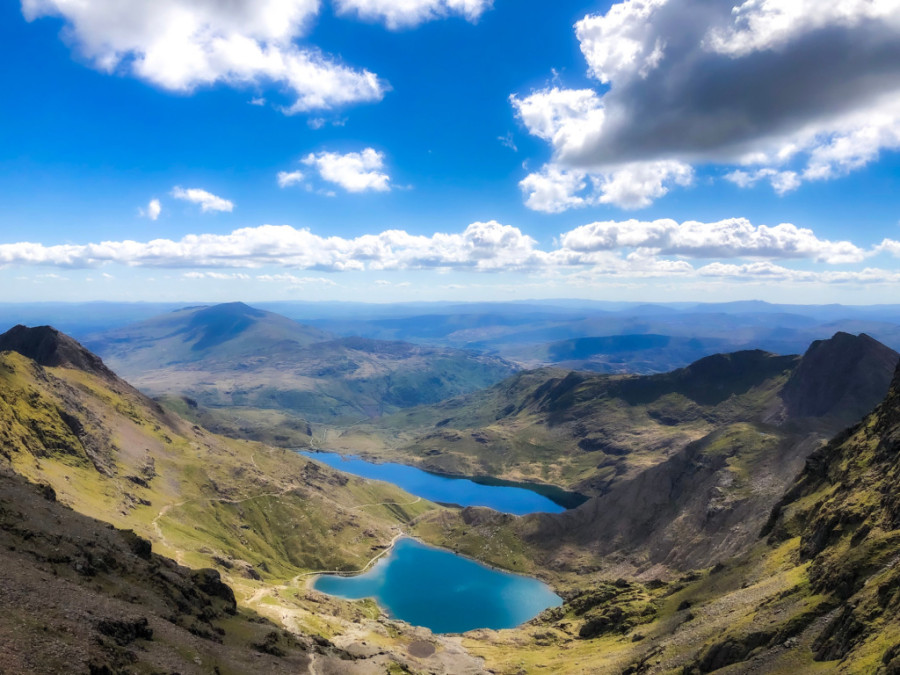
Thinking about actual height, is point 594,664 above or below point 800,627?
below

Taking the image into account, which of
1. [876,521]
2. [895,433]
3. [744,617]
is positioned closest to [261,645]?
[744,617]

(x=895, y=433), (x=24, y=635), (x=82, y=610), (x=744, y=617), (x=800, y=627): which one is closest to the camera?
(x=24, y=635)

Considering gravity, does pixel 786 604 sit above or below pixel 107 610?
below

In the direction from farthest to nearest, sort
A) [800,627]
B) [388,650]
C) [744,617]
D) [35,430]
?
1. [35,430]
2. [388,650]
3. [744,617]
4. [800,627]

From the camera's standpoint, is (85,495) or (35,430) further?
(35,430)

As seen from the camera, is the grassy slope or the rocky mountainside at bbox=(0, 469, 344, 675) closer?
the rocky mountainside at bbox=(0, 469, 344, 675)

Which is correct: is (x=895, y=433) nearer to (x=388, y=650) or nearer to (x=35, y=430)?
(x=388, y=650)

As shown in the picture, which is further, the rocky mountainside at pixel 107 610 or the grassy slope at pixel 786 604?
the grassy slope at pixel 786 604

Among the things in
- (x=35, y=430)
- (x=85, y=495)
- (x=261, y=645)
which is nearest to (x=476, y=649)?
(x=261, y=645)

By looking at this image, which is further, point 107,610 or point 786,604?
point 786,604

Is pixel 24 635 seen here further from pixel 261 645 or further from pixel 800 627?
pixel 800 627

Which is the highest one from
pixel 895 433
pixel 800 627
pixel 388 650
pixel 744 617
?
pixel 895 433
